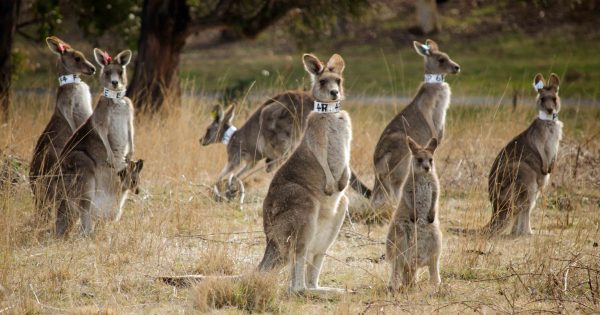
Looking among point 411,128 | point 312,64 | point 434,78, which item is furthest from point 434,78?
point 312,64

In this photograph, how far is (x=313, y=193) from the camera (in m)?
6.66

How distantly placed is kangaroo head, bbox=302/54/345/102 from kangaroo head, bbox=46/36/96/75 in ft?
11.2

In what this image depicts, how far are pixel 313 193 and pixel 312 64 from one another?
1.18 meters

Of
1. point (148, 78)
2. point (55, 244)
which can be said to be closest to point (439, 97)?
point (55, 244)

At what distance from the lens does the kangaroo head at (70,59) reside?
384 inches

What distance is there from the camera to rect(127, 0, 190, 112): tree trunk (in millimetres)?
15352

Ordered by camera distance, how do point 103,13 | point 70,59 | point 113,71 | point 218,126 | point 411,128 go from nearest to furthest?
1. point 113,71
2. point 70,59
3. point 411,128
4. point 218,126
5. point 103,13

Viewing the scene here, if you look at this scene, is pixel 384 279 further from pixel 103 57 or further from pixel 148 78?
pixel 148 78

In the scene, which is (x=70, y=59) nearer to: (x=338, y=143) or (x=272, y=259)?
(x=338, y=143)

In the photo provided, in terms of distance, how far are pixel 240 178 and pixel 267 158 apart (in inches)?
21.2

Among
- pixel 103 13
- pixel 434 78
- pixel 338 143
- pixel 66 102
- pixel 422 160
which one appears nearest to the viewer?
pixel 422 160

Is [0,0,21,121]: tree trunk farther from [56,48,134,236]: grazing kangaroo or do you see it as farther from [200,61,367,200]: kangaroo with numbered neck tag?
[56,48,134,236]: grazing kangaroo

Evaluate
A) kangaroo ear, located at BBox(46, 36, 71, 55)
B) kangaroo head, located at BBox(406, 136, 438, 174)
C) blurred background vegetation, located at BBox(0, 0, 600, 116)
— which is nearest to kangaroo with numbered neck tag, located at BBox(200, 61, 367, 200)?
blurred background vegetation, located at BBox(0, 0, 600, 116)

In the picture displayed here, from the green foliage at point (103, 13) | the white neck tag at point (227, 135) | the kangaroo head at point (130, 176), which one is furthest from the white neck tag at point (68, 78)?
the green foliage at point (103, 13)
